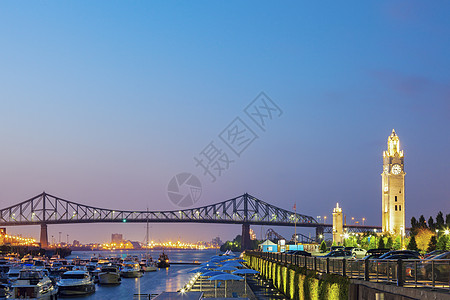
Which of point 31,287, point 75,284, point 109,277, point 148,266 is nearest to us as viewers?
point 31,287

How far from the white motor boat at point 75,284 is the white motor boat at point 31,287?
9489 mm

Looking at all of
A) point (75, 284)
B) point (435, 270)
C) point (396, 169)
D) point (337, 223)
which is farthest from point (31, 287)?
point (337, 223)

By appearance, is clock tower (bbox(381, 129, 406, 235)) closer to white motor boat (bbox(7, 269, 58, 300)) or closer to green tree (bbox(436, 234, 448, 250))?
green tree (bbox(436, 234, 448, 250))

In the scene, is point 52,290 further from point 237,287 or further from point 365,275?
point 365,275

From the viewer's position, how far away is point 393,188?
11694 cm

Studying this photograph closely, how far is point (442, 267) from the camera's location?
1628cm

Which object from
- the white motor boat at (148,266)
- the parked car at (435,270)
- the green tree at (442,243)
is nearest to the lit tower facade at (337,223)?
the white motor boat at (148,266)

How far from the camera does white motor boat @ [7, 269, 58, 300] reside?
52656mm

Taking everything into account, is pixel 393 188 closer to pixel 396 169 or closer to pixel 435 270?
pixel 396 169

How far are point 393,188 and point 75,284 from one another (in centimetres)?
6815

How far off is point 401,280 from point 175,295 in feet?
33.3

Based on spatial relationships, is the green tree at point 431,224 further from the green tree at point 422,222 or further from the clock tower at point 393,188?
the clock tower at point 393,188

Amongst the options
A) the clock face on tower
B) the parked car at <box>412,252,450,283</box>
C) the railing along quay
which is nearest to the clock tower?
the clock face on tower

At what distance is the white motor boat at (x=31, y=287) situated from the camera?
52656 millimetres
